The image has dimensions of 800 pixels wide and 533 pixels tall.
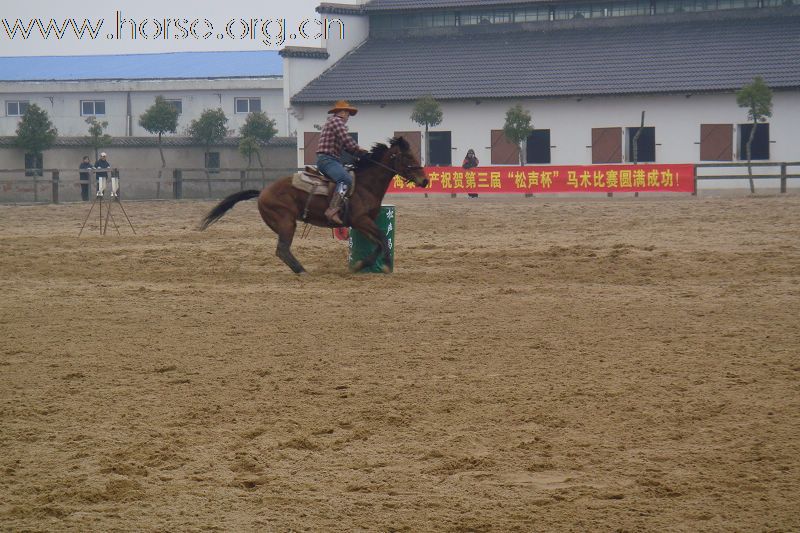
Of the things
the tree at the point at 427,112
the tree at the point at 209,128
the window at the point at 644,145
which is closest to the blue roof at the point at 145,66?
the tree at the point at 209,128

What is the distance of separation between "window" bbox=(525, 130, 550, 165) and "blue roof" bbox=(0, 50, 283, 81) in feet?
79.3

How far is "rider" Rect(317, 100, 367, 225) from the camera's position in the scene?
47.9 ft

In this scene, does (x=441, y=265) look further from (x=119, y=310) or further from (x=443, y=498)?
(x=443, y=498)

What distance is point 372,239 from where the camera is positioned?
14.6m

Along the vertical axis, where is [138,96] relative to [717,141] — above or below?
above

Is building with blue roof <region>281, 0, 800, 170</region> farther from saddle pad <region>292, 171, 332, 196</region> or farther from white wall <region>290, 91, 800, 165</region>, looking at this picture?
saddle pad <region>292, 171, 332, 196</region>

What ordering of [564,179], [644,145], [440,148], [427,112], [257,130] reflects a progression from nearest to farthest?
[564,179]
[644,145]
[427,112]
[440,148]
[257,130]

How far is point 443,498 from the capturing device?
5340 millimetres

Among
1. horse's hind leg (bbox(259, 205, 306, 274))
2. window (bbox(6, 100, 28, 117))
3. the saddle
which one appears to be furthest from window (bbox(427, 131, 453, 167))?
horse's hind leg (bbox(259, 205, 306, 274))

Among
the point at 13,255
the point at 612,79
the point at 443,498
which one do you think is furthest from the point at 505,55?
the point at 443,498

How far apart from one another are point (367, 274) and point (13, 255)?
663 centimetres

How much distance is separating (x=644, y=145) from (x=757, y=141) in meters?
4.31

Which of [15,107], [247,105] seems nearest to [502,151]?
[247,105]

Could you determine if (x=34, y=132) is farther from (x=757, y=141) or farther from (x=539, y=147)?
(x=757, y=141)
